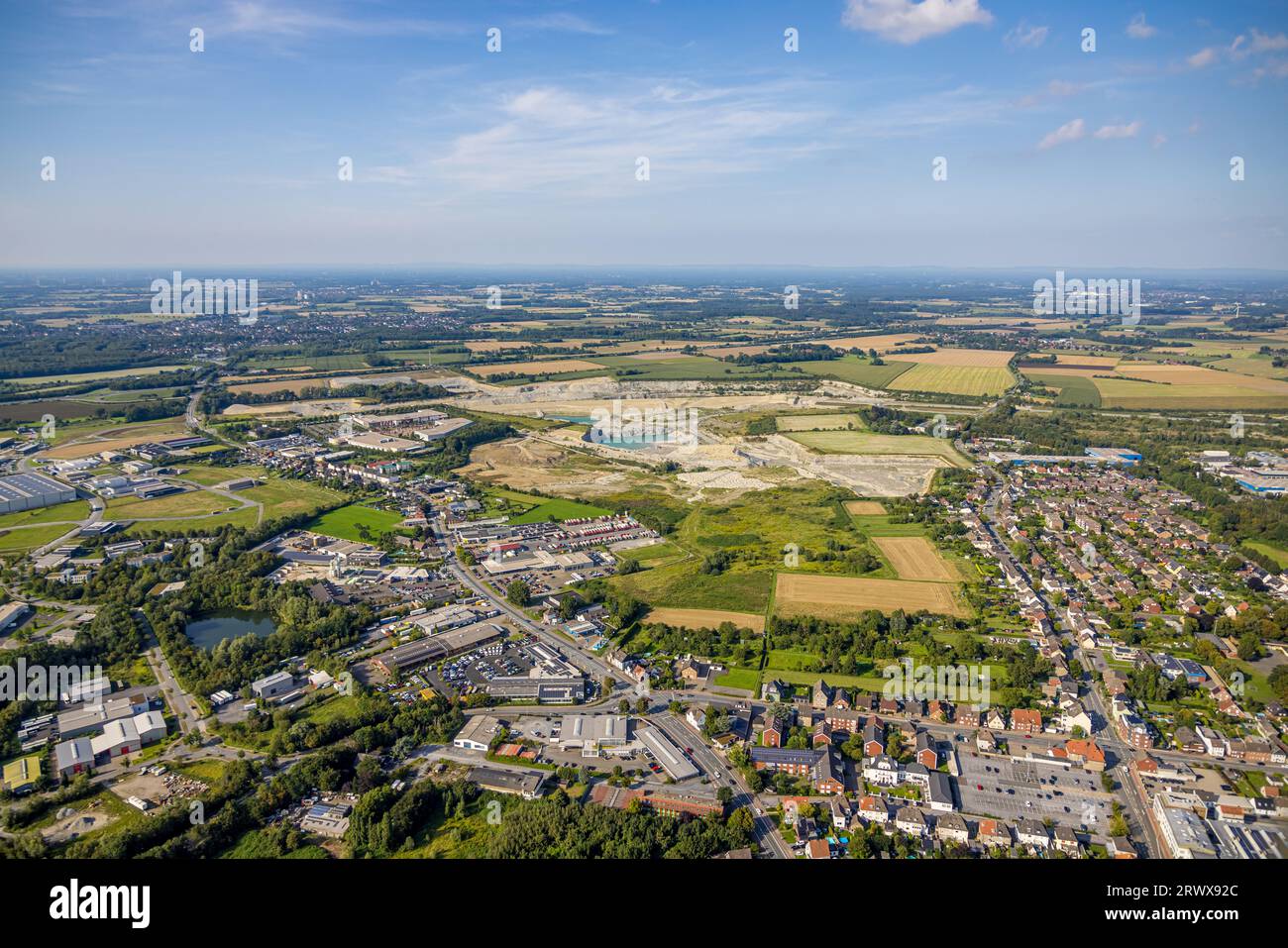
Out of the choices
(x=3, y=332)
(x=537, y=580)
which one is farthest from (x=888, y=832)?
(x=3, y=332)

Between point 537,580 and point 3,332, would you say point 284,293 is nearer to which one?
point 3,332

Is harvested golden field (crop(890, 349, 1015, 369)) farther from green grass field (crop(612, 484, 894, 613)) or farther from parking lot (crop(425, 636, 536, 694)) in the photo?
parking lot (crop(425, 636, 536, 694))

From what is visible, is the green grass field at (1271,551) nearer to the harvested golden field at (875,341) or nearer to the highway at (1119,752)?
the highway at (1119,752)

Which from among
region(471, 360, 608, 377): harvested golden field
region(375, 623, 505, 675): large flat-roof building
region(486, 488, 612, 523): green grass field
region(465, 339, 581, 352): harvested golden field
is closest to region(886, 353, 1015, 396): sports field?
region(471, 360, 608, 377): harvested golden field

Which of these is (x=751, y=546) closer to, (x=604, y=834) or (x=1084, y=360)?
(x=604, y=834)

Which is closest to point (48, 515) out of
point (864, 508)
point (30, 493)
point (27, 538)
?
point (30, 493)

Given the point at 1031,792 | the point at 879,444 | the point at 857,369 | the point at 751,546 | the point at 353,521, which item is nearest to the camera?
the point at 1031,792
